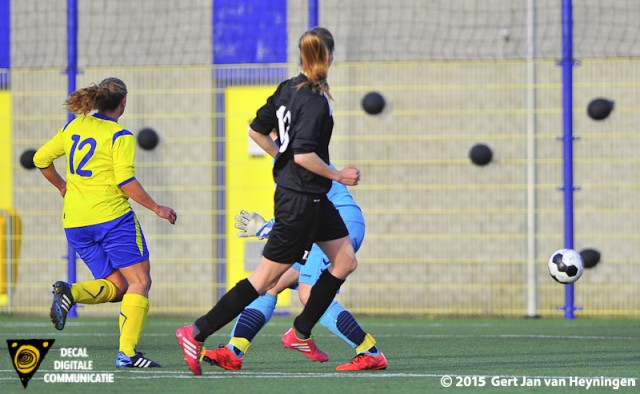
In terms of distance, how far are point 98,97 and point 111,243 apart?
0.82 metres

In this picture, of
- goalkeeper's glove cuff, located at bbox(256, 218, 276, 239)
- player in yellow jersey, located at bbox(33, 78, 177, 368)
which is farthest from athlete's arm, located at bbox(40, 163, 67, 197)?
goalkeeper's glove cuff, located at bbox(256, 218, 276, 239)

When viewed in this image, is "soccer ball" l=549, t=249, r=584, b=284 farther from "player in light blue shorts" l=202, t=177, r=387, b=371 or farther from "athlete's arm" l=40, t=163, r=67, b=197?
"athlete's arm" l=40, t=163, r=67, b=197

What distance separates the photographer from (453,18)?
1392 centimetres

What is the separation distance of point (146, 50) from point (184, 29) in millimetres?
475

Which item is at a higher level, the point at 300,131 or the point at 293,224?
the point at 300,131

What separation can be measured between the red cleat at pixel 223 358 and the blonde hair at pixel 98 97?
158 centimetres

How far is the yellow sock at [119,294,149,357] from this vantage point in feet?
24.2

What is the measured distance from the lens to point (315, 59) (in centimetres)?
662

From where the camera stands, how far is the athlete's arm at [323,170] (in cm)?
643

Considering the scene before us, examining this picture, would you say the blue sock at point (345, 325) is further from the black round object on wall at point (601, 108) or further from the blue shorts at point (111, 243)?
the black round object on wall at point (601, 108)

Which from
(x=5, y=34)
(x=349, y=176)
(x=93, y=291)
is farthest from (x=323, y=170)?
(x=5, y=34)

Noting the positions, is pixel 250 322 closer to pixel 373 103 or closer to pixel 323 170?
pixel 323 170

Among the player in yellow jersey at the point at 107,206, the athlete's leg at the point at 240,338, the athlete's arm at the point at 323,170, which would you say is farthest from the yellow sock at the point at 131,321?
the athlete's arm at the point at 323,170

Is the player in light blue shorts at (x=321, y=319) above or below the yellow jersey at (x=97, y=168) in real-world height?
below
